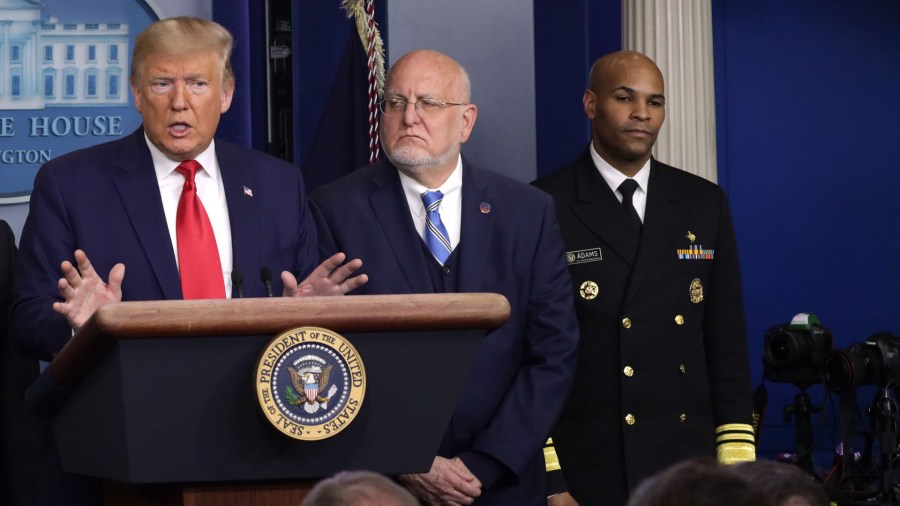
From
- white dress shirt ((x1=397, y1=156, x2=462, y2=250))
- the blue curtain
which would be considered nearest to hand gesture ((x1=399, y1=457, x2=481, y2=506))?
white dress shirt ((x1=397, y1=156, x2=462, y2=250))

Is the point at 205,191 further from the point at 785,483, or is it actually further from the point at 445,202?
the point at 785,483

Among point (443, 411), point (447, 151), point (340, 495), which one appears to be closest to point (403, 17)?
point (447, 151)

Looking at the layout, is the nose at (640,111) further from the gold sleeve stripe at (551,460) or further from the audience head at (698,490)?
the audience head at (698,490)

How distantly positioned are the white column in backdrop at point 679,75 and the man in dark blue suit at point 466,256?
1.80m

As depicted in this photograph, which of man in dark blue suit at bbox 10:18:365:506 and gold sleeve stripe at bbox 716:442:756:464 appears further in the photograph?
gold sleeve stripe at bbox 716:442:756:464

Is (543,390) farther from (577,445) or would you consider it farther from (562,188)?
(562,188)

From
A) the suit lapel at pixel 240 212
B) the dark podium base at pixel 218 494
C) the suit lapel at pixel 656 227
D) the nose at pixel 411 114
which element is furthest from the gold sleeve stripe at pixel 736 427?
the dark podium base at pixel 218 494

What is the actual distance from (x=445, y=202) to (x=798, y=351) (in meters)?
3.34

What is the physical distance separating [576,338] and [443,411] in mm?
960

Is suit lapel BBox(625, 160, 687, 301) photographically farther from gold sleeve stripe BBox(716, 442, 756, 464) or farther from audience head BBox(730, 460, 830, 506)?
audience head BBox(730, 460, 830, 506)

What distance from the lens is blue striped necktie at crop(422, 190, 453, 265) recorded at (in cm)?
282

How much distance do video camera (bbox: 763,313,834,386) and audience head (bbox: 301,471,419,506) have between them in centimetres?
467

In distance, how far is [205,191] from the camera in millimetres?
2459

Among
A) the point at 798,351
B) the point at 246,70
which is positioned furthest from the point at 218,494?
the point at 798,351
